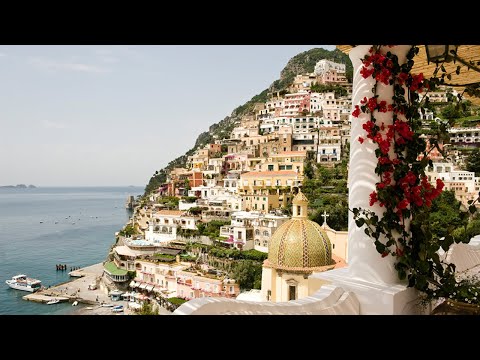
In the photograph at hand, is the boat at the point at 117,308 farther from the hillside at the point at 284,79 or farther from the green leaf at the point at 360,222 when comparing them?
the hillside at the point at 284,79

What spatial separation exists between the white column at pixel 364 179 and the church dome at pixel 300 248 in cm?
758

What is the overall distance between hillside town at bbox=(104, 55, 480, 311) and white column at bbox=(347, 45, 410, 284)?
23.7 ft

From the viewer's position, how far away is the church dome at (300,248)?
29.8ft

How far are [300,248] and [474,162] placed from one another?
18.0 meters

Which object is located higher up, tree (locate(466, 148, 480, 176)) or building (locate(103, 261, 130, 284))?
tree (locate(466, 148, 480, 176))

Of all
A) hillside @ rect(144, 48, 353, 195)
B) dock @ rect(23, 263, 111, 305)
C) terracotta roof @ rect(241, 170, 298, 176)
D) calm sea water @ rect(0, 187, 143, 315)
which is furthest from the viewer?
hillside @ rect(144, 48, 353, 195)

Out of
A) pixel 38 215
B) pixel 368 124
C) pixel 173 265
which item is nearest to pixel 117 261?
pixel 173 265

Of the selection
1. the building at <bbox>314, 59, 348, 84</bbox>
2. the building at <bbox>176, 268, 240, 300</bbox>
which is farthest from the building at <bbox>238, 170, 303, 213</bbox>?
the building at <bbox>314, 59, 348, 84</bbox>

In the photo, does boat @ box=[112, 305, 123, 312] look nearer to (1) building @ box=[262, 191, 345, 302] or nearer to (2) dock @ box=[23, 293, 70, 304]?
(2) dock @ box=[23, 293, 70, 304]

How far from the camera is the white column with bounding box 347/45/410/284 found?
4.79 ft

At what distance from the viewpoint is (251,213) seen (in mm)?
22844

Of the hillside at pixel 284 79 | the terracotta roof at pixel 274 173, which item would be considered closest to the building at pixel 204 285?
the terracotta roof at pixel 274 173

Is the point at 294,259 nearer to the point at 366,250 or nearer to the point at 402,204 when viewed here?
the point at 366,250
